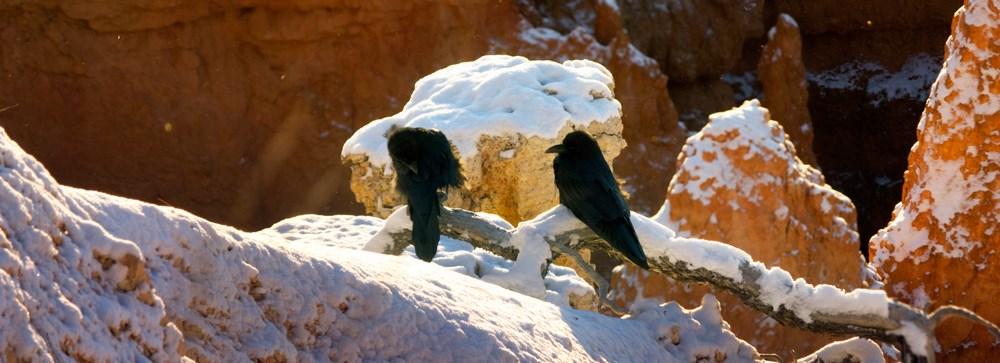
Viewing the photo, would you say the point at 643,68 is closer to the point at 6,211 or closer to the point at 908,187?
the point at 908,187

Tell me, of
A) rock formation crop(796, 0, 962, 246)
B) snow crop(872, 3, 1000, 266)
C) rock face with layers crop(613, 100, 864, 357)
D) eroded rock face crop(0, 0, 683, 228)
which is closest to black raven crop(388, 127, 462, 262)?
rock face with layers crop(613, 100, 864, 357)

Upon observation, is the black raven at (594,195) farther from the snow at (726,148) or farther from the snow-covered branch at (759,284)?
the snow at (726,148)

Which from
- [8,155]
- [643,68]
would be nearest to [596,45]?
[643,68]

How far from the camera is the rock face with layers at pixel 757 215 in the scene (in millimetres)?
6938

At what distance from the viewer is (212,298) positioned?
2.14 m

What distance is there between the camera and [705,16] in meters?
15.2

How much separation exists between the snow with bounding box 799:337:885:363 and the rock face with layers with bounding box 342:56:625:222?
413 centimetres

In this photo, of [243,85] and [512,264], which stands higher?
[243,85]

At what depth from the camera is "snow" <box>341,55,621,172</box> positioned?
25.4ft

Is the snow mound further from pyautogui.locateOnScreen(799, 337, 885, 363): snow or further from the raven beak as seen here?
the raven beak

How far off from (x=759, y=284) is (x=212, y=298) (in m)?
1.80

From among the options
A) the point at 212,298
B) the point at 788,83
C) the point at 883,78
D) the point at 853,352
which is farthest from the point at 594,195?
the point at 883,78

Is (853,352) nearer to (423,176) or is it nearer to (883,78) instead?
(423,176)

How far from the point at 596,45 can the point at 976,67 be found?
7.30 meters
